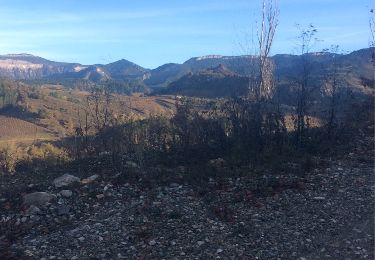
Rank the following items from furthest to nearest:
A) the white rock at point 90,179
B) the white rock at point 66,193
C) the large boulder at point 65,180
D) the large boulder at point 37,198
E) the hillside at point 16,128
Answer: the hillside at point 16,128, the white rock at point 90,179, the large boulder at point 65,180, the white rock at point 66,193, the large boulder at point 37,198

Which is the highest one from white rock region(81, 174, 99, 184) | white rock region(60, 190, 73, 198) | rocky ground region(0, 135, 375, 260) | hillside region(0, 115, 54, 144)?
white rock region(81, 174, 99, 184)

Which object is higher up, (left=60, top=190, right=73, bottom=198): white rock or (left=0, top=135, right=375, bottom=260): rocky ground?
(left=60, top=190, right=73, bottom=198): white rock

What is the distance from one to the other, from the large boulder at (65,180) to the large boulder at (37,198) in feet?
1.99

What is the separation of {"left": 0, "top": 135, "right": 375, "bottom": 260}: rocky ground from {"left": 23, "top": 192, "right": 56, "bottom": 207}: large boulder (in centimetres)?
2

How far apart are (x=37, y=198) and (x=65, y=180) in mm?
997

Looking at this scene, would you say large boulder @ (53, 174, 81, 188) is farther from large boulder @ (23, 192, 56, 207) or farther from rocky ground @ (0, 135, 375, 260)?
large boulder @ (23, 192, 56, 207)

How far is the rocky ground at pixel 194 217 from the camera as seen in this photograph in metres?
5.82

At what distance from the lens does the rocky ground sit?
19.1 ft

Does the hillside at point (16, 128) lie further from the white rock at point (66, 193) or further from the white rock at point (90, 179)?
the white rock at point (66, 193)

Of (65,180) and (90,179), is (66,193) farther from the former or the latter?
(90,179)

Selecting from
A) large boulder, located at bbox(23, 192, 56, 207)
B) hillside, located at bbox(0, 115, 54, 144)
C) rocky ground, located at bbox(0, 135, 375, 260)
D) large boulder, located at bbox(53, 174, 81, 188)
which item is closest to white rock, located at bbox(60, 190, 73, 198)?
rocky ground, located at bbox(0, 135, 375, 260)

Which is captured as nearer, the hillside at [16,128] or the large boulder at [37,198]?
the large boulder at [37,198]

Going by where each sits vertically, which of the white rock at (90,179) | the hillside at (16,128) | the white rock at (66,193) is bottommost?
the hillside at (16,128)

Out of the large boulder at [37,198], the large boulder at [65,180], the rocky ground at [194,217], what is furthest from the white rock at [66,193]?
the large boulder at [65,180]
